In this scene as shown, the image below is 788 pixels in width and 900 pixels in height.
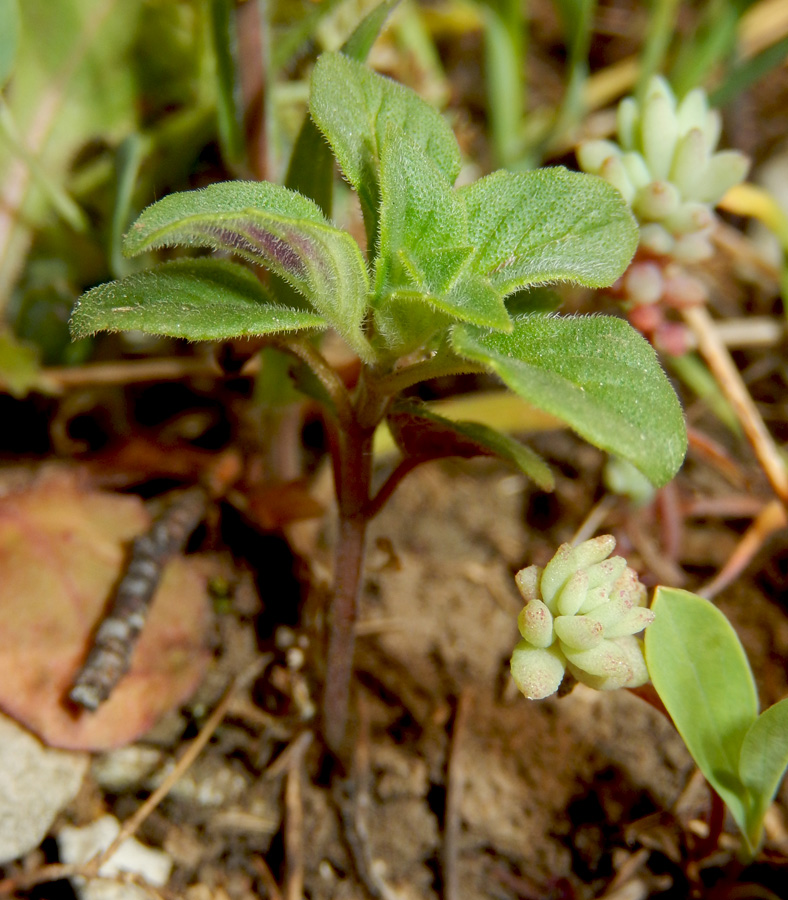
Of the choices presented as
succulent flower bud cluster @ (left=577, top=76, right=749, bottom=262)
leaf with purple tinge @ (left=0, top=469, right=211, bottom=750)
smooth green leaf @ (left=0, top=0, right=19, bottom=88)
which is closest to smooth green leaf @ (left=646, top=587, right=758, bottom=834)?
succulent flower bud cluster @ (left=577, top=76, right=749, bottom=262)

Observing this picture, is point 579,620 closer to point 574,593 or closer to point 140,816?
point 574,593

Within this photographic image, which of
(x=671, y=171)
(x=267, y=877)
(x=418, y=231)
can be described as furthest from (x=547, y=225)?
(x=267, y=877)

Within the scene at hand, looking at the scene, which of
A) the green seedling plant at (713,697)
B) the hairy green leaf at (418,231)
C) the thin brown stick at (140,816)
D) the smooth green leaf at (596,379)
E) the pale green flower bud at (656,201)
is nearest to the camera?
the smooth green leaf at (596,379)

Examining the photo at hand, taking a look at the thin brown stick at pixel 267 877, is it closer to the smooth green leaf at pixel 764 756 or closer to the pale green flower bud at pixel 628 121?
the smooth green leaf at pixel 764 756

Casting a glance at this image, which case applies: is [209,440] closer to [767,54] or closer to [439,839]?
[439,839]

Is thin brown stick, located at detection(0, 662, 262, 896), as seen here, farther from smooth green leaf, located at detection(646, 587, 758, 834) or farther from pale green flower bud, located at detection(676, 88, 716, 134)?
pale green flower bud, located at detection(676, 88, 716, 134)

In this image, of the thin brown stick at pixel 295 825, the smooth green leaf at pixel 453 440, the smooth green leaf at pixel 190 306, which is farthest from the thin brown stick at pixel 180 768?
the smooth green leaf at pixel 190 306
